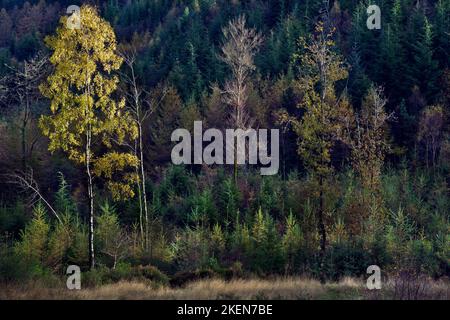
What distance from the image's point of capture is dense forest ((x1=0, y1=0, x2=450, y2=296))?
17109 millimetres

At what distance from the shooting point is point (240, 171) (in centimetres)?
3497

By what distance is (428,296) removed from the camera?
11617mm

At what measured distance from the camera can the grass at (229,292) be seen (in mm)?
11891

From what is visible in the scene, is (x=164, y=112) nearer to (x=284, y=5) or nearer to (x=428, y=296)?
(x=428, y=296)

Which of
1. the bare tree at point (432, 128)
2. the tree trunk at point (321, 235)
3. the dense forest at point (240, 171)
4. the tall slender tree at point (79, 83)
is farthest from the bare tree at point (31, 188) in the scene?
the bare tree at point (432, 128)

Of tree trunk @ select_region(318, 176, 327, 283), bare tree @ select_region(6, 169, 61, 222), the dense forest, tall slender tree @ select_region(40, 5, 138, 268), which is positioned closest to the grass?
the dense forest

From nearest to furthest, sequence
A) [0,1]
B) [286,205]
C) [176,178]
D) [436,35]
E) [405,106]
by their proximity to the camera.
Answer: [286,205] → [176,178] → [405,106] → [436,35] → [0,1]

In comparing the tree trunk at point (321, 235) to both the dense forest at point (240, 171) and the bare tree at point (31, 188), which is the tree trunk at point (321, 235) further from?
the bare tree at point (31, 188)

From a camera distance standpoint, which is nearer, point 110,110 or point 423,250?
point 110,110

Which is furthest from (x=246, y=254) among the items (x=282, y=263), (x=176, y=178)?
(x=176, y=178)

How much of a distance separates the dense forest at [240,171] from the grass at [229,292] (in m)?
2.57

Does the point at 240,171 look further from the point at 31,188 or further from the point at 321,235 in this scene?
the point at 321,235
